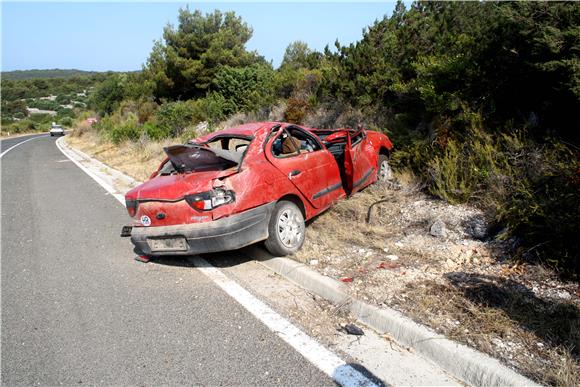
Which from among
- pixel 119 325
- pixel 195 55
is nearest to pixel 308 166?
pixel 119 325

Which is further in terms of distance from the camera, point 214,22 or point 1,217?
point 214,22

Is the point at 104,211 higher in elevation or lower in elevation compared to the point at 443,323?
lower

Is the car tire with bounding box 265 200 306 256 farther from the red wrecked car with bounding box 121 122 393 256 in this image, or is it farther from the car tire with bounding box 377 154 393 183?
the car tire with bounding box 377 154 393 183

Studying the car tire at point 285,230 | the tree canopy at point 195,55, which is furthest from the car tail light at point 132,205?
the tree canopy at point 195,55

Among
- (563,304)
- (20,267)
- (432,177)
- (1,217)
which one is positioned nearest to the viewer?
(563,304)

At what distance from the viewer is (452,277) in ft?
13.0

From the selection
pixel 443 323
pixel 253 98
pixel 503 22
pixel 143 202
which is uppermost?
pixel 503 22

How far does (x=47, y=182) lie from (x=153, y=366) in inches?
407

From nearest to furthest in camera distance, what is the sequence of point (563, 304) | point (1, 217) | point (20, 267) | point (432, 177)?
point (563, 304), point (20, 267), point (432, 177), point (1, 217)

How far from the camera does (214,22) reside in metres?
26.9

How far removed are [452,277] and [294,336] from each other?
1640mm

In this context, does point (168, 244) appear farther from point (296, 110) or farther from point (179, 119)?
point (179, 119)

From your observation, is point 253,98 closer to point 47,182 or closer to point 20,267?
point 47,182

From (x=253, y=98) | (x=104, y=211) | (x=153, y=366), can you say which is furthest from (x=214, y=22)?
(x=153, y=366)
